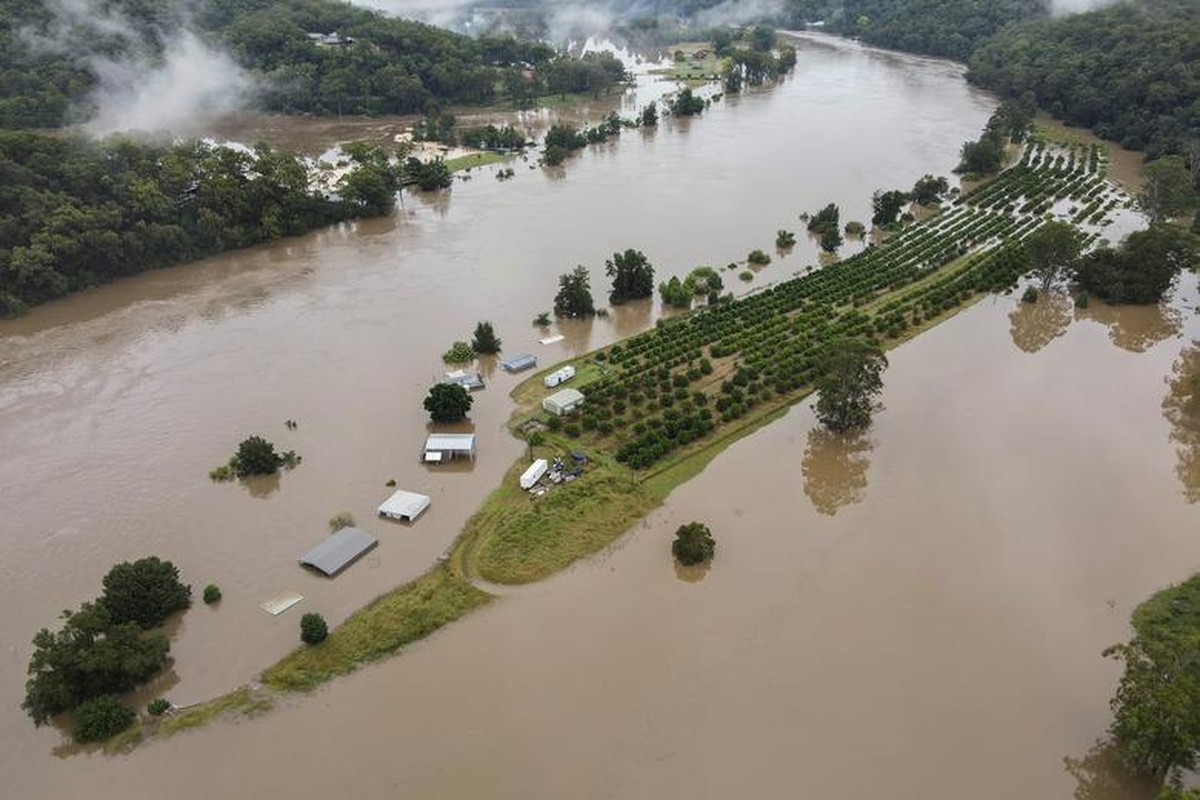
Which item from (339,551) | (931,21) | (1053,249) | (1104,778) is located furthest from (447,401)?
(931,21)

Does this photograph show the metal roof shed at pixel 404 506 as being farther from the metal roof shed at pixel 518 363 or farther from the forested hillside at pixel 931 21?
the forested hillside at pixel 931 21

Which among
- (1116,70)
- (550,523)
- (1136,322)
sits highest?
(1116,70)

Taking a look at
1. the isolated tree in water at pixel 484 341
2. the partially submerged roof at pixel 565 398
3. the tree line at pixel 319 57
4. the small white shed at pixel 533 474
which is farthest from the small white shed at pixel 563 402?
the tree line at pixel 319 57

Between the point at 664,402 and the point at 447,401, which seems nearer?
the point at 447,401

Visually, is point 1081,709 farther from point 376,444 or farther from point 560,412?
point 376,444

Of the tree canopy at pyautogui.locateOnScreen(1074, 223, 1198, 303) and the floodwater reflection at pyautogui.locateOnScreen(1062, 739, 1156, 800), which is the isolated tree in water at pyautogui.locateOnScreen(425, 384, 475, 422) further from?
the tree canopy at pyautogui.locateOnScreen(1074, 223, 1198, 303)

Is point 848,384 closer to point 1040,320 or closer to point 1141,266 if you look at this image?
point 1040,320
